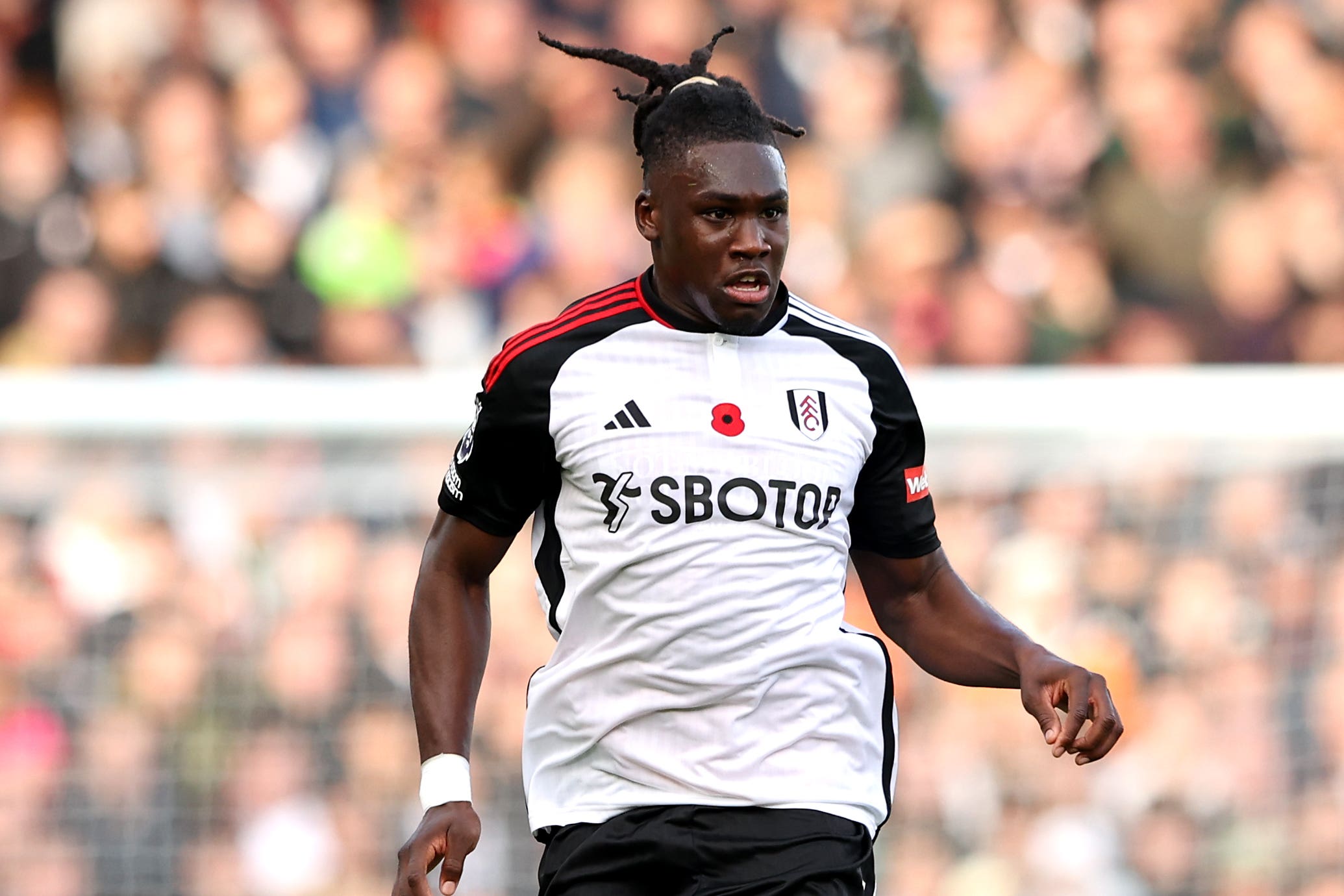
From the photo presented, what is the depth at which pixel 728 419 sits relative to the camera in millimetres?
3357

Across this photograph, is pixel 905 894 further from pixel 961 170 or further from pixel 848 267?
pixel 961 170

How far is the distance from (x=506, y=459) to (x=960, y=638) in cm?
90

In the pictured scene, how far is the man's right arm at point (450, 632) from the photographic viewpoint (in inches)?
132

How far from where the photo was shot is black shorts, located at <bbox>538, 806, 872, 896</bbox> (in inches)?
125

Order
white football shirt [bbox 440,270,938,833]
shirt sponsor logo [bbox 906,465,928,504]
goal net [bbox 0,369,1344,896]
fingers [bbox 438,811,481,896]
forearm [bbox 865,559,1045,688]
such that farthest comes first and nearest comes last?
goal net [bbox 0,369,1344,896], shirt sponsor logo [bbox 906,465,928,504], forearm [bbox 865,559,1045,688], white football shirt [bbox 440,270,938,833], fingers [bbox 438,811,481,896]

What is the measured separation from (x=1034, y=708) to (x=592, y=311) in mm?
1047

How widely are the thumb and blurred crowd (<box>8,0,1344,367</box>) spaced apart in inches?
176

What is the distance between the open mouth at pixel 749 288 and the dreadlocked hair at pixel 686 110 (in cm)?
25

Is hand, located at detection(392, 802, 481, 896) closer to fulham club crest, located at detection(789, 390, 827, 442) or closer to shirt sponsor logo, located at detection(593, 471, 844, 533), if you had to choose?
shirt sponsor logo, located at detection(593, 471, 844, 533)

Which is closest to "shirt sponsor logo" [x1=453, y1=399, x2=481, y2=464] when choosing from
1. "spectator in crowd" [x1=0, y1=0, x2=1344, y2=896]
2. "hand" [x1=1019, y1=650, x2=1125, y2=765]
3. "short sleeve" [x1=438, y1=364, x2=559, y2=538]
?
"short sleeve" [x1=438, y1=364, x2=559, y2=538]

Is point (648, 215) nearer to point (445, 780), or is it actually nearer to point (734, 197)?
point (734, 197)

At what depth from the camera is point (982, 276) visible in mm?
8008

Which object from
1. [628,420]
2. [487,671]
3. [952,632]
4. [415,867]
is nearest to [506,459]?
[628,420]

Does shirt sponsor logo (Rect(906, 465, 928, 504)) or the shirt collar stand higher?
the shirt collar
